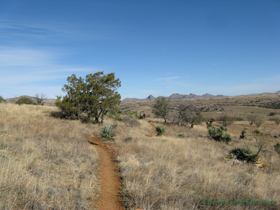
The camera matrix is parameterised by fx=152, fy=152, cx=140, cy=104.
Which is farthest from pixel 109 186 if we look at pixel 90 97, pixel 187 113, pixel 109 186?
pixel 187 113

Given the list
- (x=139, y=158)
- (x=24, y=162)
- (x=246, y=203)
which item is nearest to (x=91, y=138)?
(x=139, y=158)

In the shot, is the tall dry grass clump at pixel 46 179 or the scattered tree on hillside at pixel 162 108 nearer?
the tall dry grass clump at pixel 46 179

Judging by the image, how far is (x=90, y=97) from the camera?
50.7ft

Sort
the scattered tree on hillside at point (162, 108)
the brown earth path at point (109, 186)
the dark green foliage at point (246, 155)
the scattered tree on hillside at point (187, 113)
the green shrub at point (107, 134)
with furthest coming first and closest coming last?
the scattered tree on hillside at point (162, 108) → the scattered tree on hillside at point (187, 113) → the green shrub at point (107, 134) → the dark green foliage at point (246, 155) → the brown earth path at point (109, 186)

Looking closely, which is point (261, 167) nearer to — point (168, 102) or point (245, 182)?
point (245, 182)

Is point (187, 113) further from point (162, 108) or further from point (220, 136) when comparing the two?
point (220, 136)

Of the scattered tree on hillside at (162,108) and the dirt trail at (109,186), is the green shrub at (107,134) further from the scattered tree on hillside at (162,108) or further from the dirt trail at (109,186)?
the scattered tree on hillside at (162,108)

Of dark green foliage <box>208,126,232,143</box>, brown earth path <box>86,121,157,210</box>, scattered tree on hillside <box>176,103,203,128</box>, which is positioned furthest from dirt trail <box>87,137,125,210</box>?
scattered tree on hillside <box>176,103,203,128</box>

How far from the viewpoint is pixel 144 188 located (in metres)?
4.12

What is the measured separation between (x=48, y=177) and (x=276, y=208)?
20.2 ft

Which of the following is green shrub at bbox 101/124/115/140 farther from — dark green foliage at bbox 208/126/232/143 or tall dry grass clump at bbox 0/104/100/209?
dark green foliage at bbox 208/126/232/143

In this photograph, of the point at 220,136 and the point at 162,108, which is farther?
the point at 162,108

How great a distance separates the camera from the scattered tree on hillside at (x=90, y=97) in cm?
1541

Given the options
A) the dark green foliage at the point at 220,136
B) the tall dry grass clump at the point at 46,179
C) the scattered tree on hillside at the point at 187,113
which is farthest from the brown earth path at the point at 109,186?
the scattered tree on hillside at the point at 187,113
